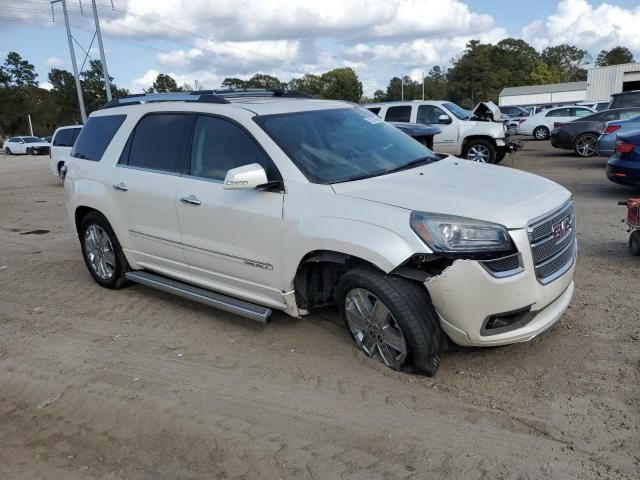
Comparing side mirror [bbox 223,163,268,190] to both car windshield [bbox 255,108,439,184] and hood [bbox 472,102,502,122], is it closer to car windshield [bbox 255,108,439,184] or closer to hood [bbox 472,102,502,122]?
car windshield [bbox 255,108,439,184]

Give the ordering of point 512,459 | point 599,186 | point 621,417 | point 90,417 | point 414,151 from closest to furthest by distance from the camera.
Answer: point 512,459 < point 621,417 < point 90,417 < point 414,151 < point 599,186

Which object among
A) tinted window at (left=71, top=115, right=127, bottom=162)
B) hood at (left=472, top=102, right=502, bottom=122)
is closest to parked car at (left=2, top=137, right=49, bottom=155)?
hood at (left=472, top=102, right=502, bottom=122)

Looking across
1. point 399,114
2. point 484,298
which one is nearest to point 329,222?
point 484,298

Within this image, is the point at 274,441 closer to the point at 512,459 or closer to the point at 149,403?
the point at 149,403

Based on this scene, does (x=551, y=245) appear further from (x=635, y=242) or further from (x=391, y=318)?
(x=635, y=242)

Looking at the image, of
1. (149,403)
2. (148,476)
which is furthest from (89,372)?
(148,476)

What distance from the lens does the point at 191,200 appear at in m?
4.34

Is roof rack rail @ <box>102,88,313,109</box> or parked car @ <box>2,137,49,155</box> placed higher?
roof rack rail @ <box>102,88,313,109</box>

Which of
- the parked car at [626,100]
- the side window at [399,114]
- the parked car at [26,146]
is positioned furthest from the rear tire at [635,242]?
the parked car at [26,146]

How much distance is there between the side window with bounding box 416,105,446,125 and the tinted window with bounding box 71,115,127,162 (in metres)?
10.3

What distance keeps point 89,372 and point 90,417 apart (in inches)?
25.3

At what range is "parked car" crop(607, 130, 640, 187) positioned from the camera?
8.45 m

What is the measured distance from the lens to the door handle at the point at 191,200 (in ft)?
14.1

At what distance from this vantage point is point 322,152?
4102 millimetres
